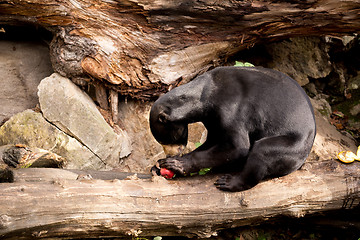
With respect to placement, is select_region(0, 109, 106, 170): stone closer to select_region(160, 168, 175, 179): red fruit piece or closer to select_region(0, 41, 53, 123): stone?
select_region(0, 41, 53, 123): stone

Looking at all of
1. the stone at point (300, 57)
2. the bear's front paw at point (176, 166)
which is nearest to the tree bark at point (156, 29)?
the stone at point (300, 57)

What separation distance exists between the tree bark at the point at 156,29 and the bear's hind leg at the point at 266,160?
2.62 meters

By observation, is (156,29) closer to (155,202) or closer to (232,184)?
(232,184)

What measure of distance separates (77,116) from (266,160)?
3590mm

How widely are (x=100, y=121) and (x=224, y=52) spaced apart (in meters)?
2.57

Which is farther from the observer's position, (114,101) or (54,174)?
(114,101)

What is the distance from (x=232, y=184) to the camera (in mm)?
4605

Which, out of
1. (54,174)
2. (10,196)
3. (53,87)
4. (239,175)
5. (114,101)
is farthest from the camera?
(114,101)

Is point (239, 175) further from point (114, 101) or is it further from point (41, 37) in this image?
point (41, 37)

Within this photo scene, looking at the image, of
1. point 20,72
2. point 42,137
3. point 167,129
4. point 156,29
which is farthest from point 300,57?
point 20,72

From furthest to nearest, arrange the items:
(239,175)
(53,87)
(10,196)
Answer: (53,87)
(239,175)
(10,196)

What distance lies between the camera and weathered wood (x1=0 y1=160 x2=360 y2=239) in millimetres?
3902

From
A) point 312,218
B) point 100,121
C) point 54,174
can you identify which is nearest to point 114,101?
point 100,121

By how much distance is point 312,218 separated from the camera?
564 centimetres
